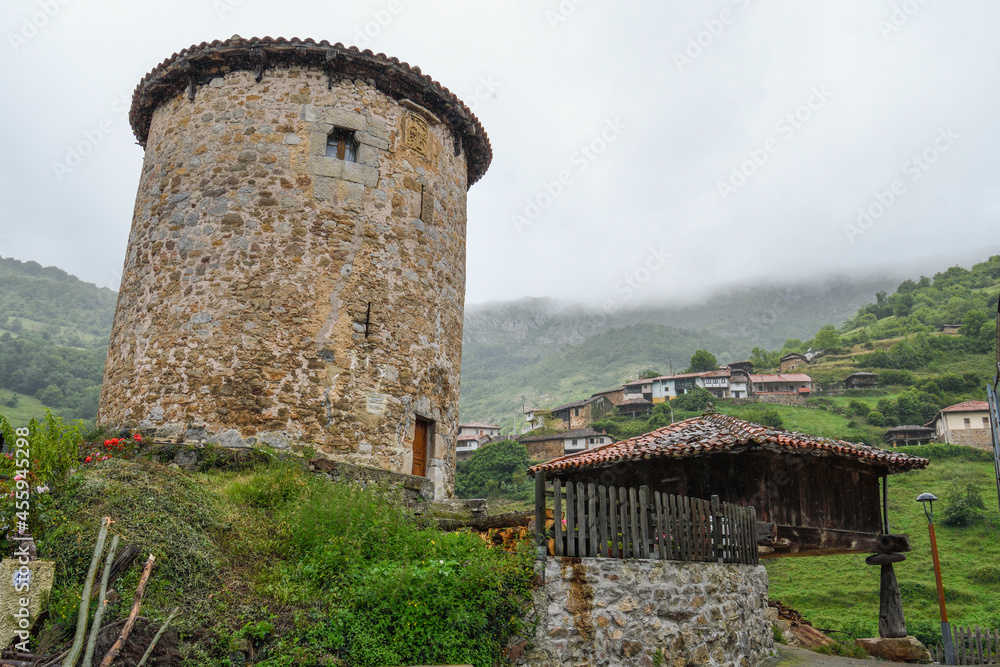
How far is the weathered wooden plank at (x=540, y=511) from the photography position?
702 cm

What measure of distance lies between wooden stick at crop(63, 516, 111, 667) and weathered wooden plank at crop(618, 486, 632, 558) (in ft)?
16.4

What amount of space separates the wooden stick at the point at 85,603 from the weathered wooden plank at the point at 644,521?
209 inches

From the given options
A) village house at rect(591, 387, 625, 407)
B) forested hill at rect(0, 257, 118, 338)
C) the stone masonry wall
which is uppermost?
forested hill at rect(0, 257, 118, 338)

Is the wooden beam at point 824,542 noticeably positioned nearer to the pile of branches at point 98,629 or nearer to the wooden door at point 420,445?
the wooden door at point 420,445

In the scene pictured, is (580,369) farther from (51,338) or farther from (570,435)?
(51,338)

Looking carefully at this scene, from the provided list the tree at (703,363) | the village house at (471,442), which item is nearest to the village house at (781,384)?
the tree at (703,363)

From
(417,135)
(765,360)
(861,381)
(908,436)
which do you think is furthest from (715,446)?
(765,360)

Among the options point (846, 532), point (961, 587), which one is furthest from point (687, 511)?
point (961, 587)

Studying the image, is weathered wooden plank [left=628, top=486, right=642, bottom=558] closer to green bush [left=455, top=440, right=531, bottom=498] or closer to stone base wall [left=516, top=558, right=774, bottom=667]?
stone base wall [left=516, top=558, right=774, bottom=667]

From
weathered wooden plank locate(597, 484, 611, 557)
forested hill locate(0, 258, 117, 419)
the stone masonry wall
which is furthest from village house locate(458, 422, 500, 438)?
weathered wooden plank locate(597, 484, 611, 557)

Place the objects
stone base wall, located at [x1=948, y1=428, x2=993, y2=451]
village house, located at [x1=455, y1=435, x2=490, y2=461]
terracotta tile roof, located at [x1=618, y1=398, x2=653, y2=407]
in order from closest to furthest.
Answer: stone base wall, located at [x1=948, y1=428, x2=993, y2=451], terracotta tile roof, located at [x1=618, y1=398, x2=653, y2=407], village house, located at [x1=455, y1=435, x2=490, y2=461]

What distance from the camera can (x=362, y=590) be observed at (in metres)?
6.23

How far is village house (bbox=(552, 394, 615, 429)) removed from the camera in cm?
7350

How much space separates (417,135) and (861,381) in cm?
7989
